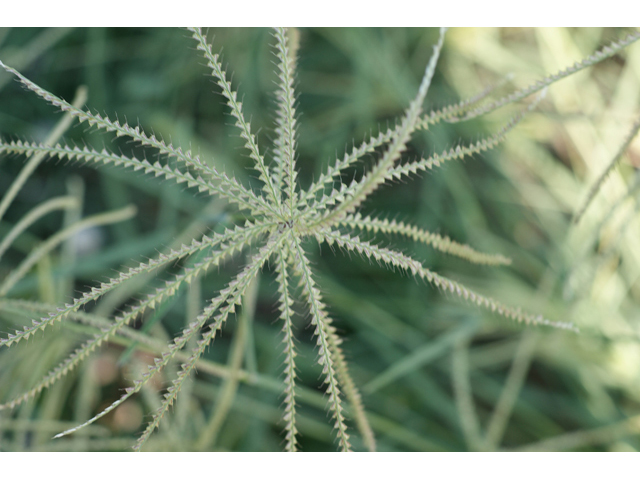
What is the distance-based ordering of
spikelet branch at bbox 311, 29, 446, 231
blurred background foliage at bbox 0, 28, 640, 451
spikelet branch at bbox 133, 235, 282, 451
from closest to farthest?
spikelet branch at bbox 311, 29, 446, 231 → spikelet branch at bbox 133, 235, 282, 451 → blurred background foliage at bbox 0, 28, 640, 451

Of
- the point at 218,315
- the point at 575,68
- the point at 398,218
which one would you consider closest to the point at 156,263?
the point at 218,315

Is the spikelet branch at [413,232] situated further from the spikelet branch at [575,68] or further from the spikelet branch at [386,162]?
the spikelet branch at [575,68]

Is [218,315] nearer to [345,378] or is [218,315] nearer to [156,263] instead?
[156,263]

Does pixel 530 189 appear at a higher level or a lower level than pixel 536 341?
higher

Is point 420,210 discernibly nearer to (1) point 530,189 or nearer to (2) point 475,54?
(1) point 530,189

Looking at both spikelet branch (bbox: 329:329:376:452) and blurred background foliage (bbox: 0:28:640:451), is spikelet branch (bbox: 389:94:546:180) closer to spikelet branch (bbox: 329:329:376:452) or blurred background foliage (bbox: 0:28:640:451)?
spikelet branch (bbox: 329:329:376:452)

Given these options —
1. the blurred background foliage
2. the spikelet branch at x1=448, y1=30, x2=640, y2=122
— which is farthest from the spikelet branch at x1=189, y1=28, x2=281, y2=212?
the blurred background foliage

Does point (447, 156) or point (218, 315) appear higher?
point (447, 156)

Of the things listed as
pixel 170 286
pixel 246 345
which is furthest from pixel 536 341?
pixel 170 286
